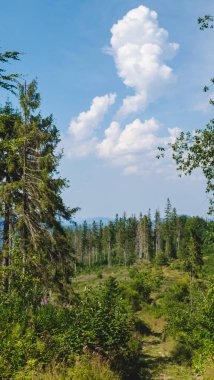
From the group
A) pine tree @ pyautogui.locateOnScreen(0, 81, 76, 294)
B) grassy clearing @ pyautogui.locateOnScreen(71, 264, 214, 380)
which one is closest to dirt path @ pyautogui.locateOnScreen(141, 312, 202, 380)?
grassy clearing @ pyautogui.locateOnScreen(71, 264, 214, 380)

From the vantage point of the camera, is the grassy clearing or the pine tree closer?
the grassy clearing

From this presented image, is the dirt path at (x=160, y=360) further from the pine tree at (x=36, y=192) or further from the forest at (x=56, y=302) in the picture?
the pine tree at (x=36, y=192)

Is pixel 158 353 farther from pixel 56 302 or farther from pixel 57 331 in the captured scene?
pixel 57 331

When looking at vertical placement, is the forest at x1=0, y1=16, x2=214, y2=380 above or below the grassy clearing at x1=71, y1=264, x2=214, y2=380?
above

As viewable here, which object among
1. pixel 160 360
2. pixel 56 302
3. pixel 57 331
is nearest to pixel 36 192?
pixel 56 302

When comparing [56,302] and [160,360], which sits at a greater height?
[56,302]

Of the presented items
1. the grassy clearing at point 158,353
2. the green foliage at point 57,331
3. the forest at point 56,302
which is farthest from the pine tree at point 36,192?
the green foliage at point 57,331

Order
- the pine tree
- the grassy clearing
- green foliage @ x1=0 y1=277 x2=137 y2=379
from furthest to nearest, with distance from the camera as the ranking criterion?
the pine tree, the grassy clearing, green foliage @ x1=0 y1=277 x2=137 y2=379

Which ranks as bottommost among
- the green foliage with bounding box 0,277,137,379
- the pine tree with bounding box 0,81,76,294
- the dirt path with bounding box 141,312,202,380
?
the dirt path with bounding box 141,312,202,380

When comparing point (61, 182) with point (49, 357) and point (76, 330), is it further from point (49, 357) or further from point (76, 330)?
point (49, 357)

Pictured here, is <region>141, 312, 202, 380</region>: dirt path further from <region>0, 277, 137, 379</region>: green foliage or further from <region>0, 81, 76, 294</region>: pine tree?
<region>0, 81, 76, 294</region>: pine tree

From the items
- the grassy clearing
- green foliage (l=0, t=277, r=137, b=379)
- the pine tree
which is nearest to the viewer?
green foliage (l=0, t=277, r=137, b=379)

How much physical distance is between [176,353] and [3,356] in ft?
42.8

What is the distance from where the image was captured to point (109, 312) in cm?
1188
